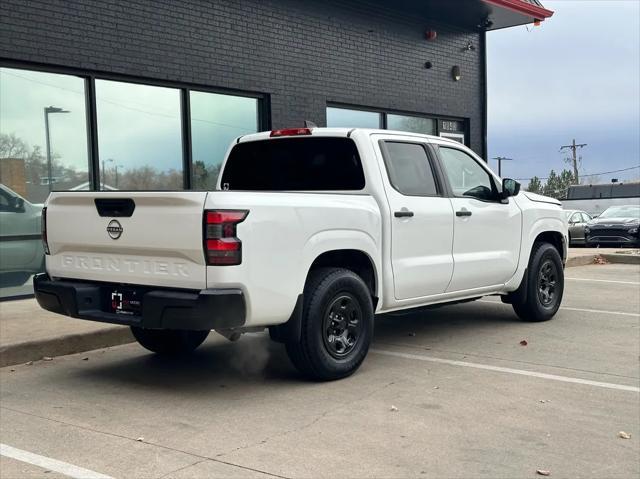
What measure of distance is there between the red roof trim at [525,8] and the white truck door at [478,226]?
7.67 metres

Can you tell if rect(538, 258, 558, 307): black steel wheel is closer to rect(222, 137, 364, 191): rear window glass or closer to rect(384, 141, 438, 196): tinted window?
rect(384, 141, 438, 196): tinted window

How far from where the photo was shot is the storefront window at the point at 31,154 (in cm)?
912

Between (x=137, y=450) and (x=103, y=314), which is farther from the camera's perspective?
(x=103, y=314)

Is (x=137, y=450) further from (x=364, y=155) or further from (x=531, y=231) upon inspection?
(x=531, y=231)

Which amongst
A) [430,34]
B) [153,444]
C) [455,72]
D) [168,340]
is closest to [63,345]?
[168,340]

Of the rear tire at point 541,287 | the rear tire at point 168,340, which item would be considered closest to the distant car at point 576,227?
the rear tire at point 541,287

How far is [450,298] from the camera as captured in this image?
707 cm

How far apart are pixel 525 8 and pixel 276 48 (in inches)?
227

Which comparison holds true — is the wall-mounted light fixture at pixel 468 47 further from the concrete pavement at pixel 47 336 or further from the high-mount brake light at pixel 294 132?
the concrete pavement at pixel 47 336

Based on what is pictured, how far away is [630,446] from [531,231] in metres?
3.89

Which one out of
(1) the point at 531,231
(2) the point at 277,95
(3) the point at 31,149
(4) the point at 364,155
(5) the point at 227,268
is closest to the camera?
(5) the point at 227,268

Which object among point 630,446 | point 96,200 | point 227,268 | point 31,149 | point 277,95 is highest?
point 277,95

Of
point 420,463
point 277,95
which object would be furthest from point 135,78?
point 420,463

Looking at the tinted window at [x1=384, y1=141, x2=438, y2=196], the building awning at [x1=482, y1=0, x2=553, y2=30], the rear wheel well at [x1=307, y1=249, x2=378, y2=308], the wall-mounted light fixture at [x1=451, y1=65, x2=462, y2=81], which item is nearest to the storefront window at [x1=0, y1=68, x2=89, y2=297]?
the tinted window at [x1=384, y1=141, x2=438, y2=196]
